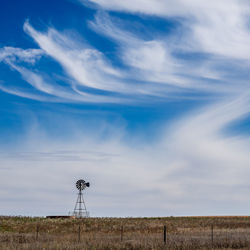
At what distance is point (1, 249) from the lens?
84.0ft

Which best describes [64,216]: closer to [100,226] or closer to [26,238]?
[100,226]

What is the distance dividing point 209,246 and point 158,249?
3.99m

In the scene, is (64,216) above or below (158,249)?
above

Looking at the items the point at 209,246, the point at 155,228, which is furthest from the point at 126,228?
the point at 209,246

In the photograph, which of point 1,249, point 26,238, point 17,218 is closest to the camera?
point 1,249

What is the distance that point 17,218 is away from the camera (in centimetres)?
6800

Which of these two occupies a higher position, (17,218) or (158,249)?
(17,218)

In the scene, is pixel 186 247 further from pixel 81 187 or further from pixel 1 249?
pixel 81 187

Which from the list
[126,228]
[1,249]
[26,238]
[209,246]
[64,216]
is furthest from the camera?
[64,216]

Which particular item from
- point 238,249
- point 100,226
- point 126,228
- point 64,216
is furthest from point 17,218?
point 238,249

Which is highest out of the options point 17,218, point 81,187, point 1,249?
point 81,187

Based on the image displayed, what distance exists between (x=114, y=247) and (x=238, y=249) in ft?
25.1

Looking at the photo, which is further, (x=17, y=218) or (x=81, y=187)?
(x=81, y=187)

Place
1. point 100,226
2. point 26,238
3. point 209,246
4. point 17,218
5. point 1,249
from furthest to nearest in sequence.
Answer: point 17,218 → point 100,226 → point 26,238 → point 209,246 → point 1,249
